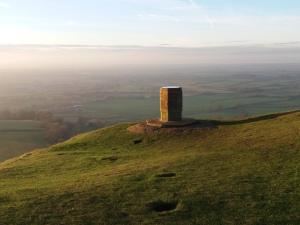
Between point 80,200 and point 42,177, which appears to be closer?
point 80,200

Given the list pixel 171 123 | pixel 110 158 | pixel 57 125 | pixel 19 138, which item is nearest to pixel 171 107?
pixel 171 123

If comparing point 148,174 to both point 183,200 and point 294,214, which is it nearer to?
point 183,200

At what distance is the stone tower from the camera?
97.5ft

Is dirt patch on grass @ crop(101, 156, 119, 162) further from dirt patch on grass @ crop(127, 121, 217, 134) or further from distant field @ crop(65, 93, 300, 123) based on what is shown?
distant field @ crop(65, 93, 300, 123)

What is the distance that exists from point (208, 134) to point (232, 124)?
3595mm

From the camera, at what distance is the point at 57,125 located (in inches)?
3238

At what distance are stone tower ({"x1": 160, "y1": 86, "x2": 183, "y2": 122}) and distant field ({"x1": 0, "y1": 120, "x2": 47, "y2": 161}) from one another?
81.2 feet

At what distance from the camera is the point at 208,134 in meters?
26.5

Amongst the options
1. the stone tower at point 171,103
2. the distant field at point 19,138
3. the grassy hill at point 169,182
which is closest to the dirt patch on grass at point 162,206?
the grassy hill at point 169,182

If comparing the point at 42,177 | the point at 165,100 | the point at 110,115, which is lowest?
the point at 110,115

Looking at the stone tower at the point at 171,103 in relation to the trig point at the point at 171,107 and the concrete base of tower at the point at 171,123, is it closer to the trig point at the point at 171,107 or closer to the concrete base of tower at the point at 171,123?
the trig point at the point at 171,107

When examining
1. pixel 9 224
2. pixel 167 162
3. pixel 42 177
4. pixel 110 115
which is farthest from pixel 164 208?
pixel 110 115

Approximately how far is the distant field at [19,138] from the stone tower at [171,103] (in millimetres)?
24747

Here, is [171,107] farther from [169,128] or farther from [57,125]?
[57,125]
